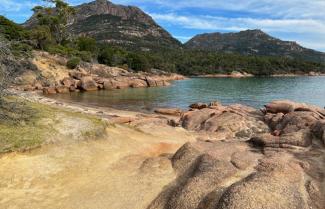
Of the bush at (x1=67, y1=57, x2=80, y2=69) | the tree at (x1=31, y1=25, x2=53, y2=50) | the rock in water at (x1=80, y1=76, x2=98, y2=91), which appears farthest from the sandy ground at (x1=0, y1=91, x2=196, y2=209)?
the tree at (x1=31, y1=25, x2=53, y2=50)

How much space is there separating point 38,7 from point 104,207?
105 meters

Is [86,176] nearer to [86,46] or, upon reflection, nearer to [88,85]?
[88,85]

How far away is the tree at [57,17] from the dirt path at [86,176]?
91348 millimetres

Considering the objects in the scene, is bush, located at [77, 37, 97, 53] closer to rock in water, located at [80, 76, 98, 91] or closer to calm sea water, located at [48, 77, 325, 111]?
calm sea water, located at [48, 77, 325, 111]

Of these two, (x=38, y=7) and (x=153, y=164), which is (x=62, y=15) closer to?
(x=38, y=7)

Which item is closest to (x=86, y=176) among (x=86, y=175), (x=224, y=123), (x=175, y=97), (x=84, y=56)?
(x=86, y=175)

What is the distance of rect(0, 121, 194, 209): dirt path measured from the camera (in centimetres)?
1105

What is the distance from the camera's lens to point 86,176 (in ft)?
42.4

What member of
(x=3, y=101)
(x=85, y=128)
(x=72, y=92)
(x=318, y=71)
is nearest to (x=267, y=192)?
(x=85, y=128)

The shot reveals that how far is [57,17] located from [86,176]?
9509 cm

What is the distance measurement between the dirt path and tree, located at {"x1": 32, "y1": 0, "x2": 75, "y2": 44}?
9135 centimetres

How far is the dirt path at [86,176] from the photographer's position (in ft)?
36.2

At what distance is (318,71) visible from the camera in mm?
186125

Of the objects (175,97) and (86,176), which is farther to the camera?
(175,97)
